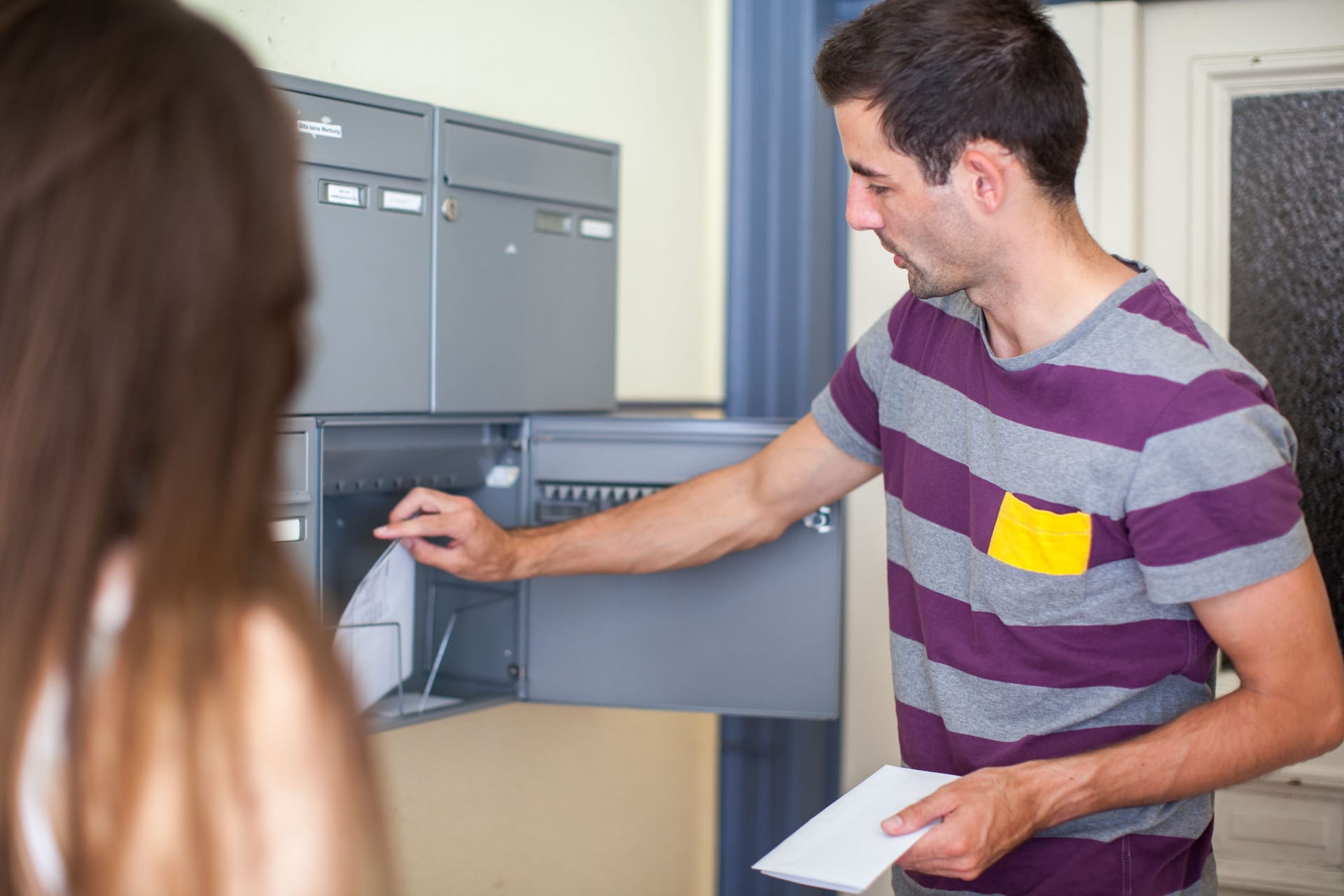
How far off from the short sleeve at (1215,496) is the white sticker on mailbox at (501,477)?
0.67 metres

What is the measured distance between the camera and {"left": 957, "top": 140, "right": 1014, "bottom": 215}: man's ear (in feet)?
3.61

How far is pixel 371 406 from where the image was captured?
1.12m

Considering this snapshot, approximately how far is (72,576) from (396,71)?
1081 mm

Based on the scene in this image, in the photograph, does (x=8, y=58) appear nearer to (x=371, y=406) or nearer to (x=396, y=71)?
(x=371, y=406)

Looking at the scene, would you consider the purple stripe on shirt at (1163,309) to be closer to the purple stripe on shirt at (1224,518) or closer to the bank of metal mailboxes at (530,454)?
the purple stripe on shirt at (1224,518)

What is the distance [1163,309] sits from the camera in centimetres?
106

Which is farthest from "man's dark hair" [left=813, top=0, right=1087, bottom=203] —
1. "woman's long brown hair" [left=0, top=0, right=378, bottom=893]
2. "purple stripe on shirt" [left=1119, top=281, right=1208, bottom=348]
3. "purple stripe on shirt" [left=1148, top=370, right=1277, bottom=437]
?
"woman's long brown hair" [left=0, top=0, right=378, bottom=893]

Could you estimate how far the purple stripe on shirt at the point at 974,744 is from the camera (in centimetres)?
108

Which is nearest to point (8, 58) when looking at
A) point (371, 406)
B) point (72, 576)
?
point (72, 576)

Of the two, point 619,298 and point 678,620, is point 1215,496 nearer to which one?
point 678,620

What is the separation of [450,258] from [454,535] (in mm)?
284

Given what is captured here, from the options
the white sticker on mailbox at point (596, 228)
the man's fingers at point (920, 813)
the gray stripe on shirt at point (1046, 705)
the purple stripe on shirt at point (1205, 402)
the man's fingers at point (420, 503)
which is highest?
the white sticker on mailbox at point (596, 228)

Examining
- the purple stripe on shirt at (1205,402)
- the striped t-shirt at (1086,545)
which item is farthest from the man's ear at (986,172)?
the purple stripe on shirt at (1205,402)

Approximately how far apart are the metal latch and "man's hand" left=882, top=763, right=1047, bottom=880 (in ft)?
1.30
